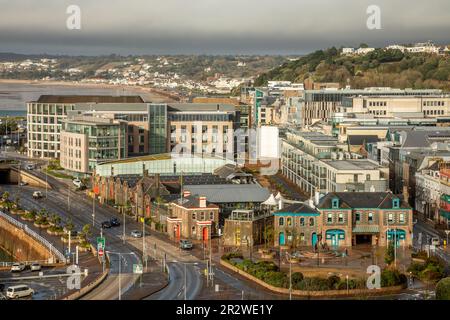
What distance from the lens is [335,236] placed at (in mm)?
41000

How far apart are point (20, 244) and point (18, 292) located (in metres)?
14.7

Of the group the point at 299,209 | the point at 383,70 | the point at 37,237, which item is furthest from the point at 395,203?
the point at 383,70

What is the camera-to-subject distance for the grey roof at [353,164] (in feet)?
164

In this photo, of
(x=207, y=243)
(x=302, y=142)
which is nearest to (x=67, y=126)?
(x=302, y=142)

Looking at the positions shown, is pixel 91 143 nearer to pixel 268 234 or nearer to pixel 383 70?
pixel 268 234

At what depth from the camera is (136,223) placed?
47062 mm

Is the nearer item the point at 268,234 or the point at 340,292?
the point at 340,292

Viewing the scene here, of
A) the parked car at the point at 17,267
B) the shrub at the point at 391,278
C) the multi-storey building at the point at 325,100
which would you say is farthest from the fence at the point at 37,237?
the multi-storey building at the point at 325,100

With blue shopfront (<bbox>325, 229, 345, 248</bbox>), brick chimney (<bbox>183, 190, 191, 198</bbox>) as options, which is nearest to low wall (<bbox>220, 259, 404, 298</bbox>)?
blue shopfront (<bbox>325, 229, 345, 248</bbox>)

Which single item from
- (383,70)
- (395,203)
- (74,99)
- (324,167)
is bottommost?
(395,203)

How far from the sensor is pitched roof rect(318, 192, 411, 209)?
4119 centimetres

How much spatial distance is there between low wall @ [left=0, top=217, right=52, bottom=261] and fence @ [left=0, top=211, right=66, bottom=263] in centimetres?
12

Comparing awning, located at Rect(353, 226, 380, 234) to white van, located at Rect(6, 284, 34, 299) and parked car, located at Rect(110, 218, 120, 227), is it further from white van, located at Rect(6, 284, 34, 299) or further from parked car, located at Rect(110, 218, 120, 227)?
Result: white van, located at Rect(6, 284, 34, 299)
